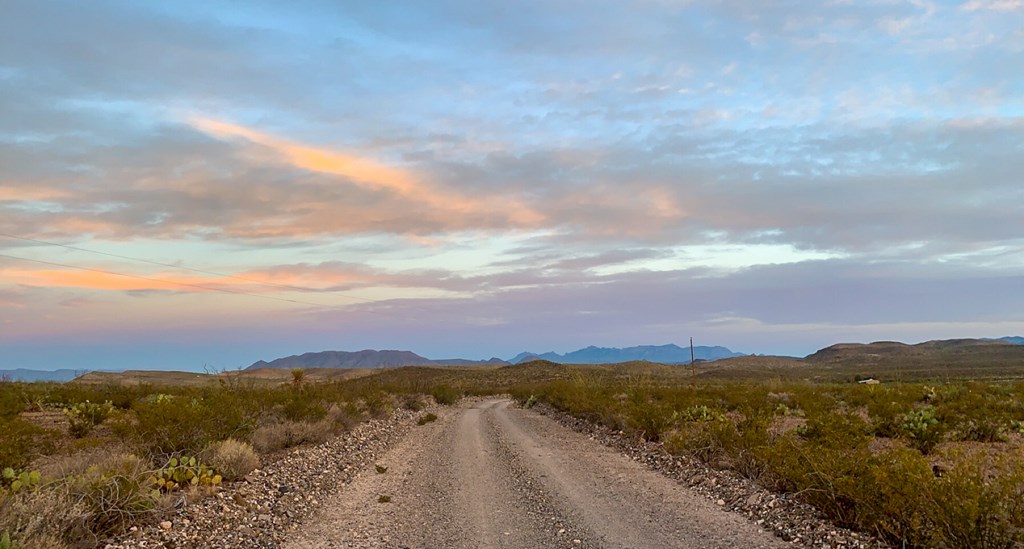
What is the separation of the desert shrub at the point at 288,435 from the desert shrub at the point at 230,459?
2023 mm

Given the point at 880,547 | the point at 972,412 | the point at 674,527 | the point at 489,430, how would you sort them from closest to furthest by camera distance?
the point at 880,547 < the point at 674,527 < the point at 972,412 < the point at 489,430

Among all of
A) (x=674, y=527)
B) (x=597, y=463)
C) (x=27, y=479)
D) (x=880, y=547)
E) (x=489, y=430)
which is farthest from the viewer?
(x=489, y=430)

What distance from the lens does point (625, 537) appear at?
7738 millimetres

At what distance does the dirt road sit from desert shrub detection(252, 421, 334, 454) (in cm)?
236

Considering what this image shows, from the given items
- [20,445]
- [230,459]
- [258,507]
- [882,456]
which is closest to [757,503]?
[882,456]

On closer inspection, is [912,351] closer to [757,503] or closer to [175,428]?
[757,503]

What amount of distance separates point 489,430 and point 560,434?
114 inches

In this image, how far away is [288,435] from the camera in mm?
15289

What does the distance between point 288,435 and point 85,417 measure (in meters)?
6.67

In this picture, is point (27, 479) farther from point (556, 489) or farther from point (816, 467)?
point (816, 467)

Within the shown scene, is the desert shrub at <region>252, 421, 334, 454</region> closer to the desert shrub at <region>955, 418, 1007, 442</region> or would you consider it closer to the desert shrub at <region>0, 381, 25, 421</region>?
the desert shrub at <region>0, 381, 25, 421</region>

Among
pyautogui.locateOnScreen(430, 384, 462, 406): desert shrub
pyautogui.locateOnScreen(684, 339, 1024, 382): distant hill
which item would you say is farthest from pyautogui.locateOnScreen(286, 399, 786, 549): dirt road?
pyautogui.locateOnScreen(684, 339, 1024, 382): distant hill

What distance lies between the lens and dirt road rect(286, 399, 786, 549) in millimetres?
7812

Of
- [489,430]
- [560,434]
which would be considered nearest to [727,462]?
[560,434]
